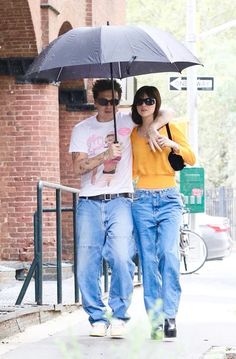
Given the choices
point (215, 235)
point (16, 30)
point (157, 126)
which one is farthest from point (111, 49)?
point (215, 235)

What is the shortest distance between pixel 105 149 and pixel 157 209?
0.53 metres

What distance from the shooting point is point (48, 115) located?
16062 mm

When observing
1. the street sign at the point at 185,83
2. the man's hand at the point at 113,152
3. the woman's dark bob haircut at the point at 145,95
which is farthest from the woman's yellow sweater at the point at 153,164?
the street sign at the point at 185,83

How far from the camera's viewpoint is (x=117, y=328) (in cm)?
828

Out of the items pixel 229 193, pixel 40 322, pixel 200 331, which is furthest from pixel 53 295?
pixel 229 193

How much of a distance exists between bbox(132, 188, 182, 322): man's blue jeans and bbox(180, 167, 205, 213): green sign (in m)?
13.7

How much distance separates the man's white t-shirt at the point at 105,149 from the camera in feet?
27.2

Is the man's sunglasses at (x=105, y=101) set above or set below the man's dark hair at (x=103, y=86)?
below

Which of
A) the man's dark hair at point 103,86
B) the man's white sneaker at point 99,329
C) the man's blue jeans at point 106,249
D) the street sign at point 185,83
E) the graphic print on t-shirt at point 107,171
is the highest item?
the street sign at point 185,83

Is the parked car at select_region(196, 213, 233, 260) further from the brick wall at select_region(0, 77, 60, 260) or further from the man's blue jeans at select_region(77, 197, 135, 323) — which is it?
the man's blue jeans at select_region(77, 197, 135, 323)

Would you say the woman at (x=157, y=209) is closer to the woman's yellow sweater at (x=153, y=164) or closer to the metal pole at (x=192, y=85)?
the woman's yellow sweater at (x=153, y=164)

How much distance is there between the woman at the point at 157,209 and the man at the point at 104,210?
81mm

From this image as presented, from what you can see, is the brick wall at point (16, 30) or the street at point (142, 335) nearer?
the street at point (142, 335)

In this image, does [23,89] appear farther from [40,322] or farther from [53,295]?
[40,322]
